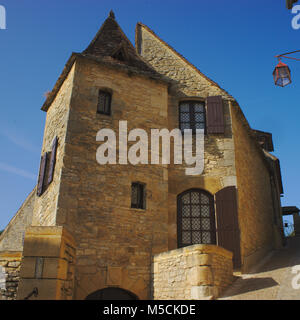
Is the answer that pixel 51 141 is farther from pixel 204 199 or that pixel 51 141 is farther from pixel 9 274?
pixel 204 199

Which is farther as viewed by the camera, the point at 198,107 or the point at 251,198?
the point at 251,198

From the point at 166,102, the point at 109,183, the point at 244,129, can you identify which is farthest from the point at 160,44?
the point at 109,183

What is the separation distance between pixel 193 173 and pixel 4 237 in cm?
932

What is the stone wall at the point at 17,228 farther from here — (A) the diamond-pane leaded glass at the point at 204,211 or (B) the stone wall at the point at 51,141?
(A) the diamond-pane leaded glass at the point at 204,211

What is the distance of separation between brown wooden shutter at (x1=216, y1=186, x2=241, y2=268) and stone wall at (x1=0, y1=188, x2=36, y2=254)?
8783 millimetres

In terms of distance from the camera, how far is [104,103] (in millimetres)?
10359

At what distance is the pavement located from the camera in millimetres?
6422

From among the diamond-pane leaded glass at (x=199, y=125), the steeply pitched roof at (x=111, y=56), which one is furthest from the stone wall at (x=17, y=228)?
the diamond-pane leaded glass at (x=199, y=125)

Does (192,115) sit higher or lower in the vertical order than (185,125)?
higher

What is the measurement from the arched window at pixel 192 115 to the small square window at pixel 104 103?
260 centimetres

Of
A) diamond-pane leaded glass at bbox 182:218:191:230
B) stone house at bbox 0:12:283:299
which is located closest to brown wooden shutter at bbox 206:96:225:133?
stone house at bbox 0:12:283:299

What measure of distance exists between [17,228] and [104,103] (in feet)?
25.6

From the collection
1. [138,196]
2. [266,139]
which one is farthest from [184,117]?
[266,139]

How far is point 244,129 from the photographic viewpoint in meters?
12.8
